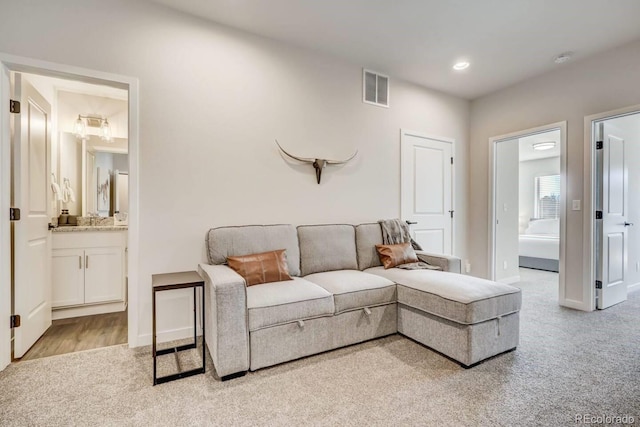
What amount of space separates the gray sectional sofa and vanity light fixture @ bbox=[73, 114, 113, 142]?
2.25 meters

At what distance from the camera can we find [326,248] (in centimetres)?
289

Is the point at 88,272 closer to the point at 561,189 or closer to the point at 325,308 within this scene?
the point at 325,308

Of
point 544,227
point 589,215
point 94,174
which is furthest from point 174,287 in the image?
point 544,227

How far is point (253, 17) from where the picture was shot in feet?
8.45

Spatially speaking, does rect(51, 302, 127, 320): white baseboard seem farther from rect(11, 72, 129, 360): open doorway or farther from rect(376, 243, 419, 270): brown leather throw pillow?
rect(376, 243, 419, 270): brown leather throw pillow

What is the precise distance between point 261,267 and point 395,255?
1348 mm

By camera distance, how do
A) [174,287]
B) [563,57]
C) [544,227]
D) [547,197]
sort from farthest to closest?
[547,197]
[544,227]
[563,57]
[174,287]

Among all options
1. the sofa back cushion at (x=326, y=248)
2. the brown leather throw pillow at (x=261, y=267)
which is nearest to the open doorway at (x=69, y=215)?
the brown leather throw pillow at (x=261, y=267)

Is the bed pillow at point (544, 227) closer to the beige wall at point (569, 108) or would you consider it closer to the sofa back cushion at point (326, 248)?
the beige wall at point (569, 108)

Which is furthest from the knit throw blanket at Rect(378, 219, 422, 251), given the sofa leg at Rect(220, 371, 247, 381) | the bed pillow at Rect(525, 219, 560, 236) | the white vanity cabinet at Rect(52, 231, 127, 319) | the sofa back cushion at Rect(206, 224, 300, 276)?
the bed pillow at Rect(525, 219, 560, 236)

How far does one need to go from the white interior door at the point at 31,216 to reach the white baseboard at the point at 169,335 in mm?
782

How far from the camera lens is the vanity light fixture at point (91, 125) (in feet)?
11.2

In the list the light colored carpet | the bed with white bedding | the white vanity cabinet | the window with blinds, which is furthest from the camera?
the window with blinds

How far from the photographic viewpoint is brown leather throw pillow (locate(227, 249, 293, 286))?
2.29m
